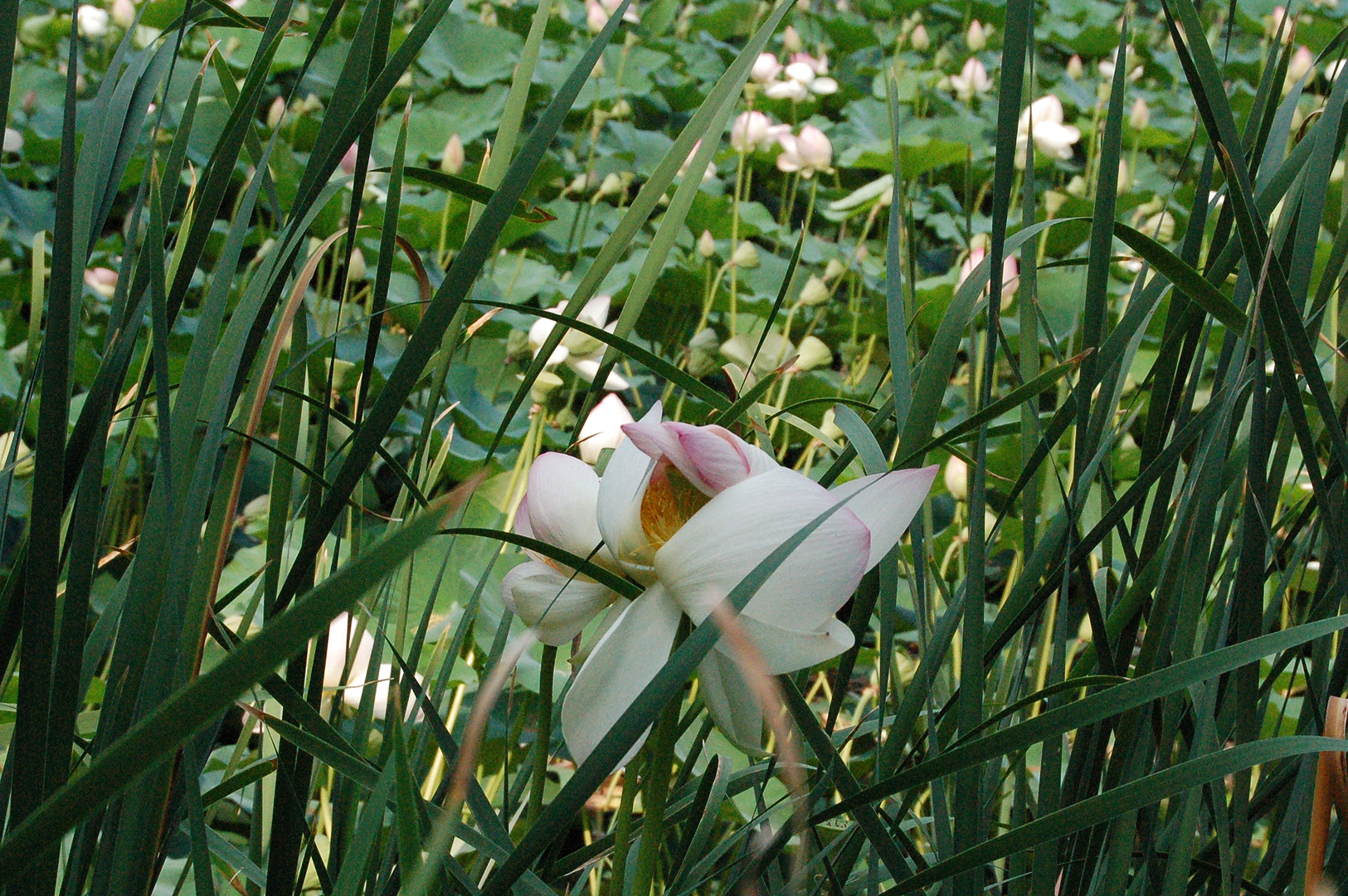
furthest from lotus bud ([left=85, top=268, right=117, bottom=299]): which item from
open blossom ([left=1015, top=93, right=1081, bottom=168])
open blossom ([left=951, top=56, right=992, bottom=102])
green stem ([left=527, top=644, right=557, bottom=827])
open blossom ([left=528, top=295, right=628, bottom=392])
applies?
open blossom ([left=951, top=56, right=992, bottom=102])

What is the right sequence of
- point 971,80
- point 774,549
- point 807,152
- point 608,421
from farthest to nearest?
point 971,80
point 807,152
point 608,421
point 774,549

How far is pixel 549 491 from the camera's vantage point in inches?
10.6

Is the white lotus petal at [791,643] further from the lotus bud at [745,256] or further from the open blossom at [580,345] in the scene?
the lotus bud at [745,256]

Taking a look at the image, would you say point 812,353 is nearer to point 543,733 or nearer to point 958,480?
point 958,480

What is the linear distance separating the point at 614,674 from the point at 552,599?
0.04 m

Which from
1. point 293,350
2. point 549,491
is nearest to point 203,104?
point 293,350

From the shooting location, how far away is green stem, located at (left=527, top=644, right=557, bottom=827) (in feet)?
0.91

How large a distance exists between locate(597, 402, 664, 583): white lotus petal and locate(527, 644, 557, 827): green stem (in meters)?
0.05

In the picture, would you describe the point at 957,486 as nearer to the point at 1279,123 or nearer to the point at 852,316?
the point at 1279,123

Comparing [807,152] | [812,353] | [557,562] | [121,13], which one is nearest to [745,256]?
[812,353]

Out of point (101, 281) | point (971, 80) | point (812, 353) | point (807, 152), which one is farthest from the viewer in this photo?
point (971, 80)

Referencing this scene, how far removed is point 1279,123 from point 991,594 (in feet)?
3.09

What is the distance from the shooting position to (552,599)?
0.26 m

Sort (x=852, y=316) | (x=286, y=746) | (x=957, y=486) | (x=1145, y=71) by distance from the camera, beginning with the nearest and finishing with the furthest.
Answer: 1. (x=286, y=746)
2. (x=957, y=486)
3. (x=852, y=316)
4. (x=1145, y=71)
